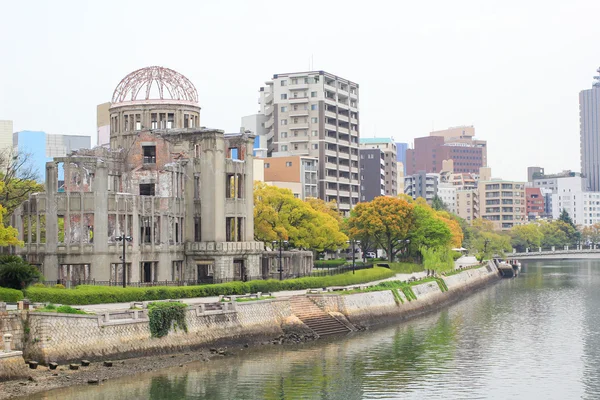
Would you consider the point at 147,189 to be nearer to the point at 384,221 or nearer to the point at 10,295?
the point at 10,295

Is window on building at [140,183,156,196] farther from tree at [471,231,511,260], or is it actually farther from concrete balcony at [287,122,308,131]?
concrete balcony at [287,122,308,131]

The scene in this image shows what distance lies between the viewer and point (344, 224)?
13588 centimetres

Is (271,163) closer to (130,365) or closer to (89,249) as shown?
(89,249)

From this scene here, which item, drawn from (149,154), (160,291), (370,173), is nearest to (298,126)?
(370,173)

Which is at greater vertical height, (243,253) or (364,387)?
(243,253)

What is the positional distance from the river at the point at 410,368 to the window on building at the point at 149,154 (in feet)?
92.2

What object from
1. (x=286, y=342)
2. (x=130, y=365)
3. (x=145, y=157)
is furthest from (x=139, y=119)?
(x=130, y=365)

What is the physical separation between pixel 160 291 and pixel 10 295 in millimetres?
12230

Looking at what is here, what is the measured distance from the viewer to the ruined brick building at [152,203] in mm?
75375

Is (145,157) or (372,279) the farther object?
(372,279)

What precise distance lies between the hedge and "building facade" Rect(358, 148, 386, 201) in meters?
110

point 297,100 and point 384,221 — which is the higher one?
point 297,100

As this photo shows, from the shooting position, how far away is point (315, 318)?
70.6 m

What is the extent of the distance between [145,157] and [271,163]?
7436 cm
